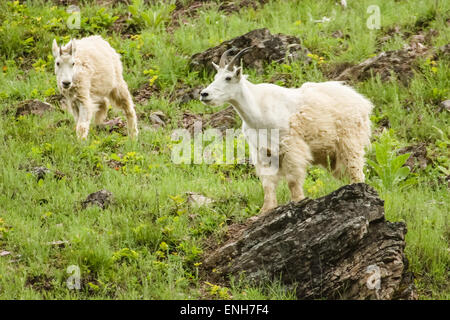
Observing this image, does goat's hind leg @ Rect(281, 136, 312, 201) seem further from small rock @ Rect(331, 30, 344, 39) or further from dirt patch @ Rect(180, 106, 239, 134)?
small rock @ Rect(331, 30, 344, 39)

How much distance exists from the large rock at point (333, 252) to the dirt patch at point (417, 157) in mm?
3277

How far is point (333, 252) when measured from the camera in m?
6.77

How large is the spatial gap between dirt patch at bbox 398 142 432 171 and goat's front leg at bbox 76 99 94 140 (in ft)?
16.4

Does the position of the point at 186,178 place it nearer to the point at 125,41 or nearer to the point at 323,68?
the point at 323,68

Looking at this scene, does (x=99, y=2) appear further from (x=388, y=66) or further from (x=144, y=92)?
(x=388, y=66)

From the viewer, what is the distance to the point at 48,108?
475 inches

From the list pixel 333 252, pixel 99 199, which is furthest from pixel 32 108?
pixel 333 252

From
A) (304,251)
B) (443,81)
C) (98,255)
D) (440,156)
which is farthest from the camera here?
(443,81)

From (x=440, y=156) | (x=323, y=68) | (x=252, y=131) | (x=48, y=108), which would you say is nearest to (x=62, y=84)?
(x=48, y=108)

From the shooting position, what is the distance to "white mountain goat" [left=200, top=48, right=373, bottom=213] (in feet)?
27.3

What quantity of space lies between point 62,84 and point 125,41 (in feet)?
13.2

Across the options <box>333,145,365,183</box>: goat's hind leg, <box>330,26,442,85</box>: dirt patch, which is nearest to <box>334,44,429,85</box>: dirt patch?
<box>330,26,442,85</box>: dirt patch

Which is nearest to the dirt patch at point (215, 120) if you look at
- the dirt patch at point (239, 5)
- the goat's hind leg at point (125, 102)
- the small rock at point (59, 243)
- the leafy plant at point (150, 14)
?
the goat's hind leg at point (125, 102)

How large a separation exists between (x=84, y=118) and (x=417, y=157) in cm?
536
